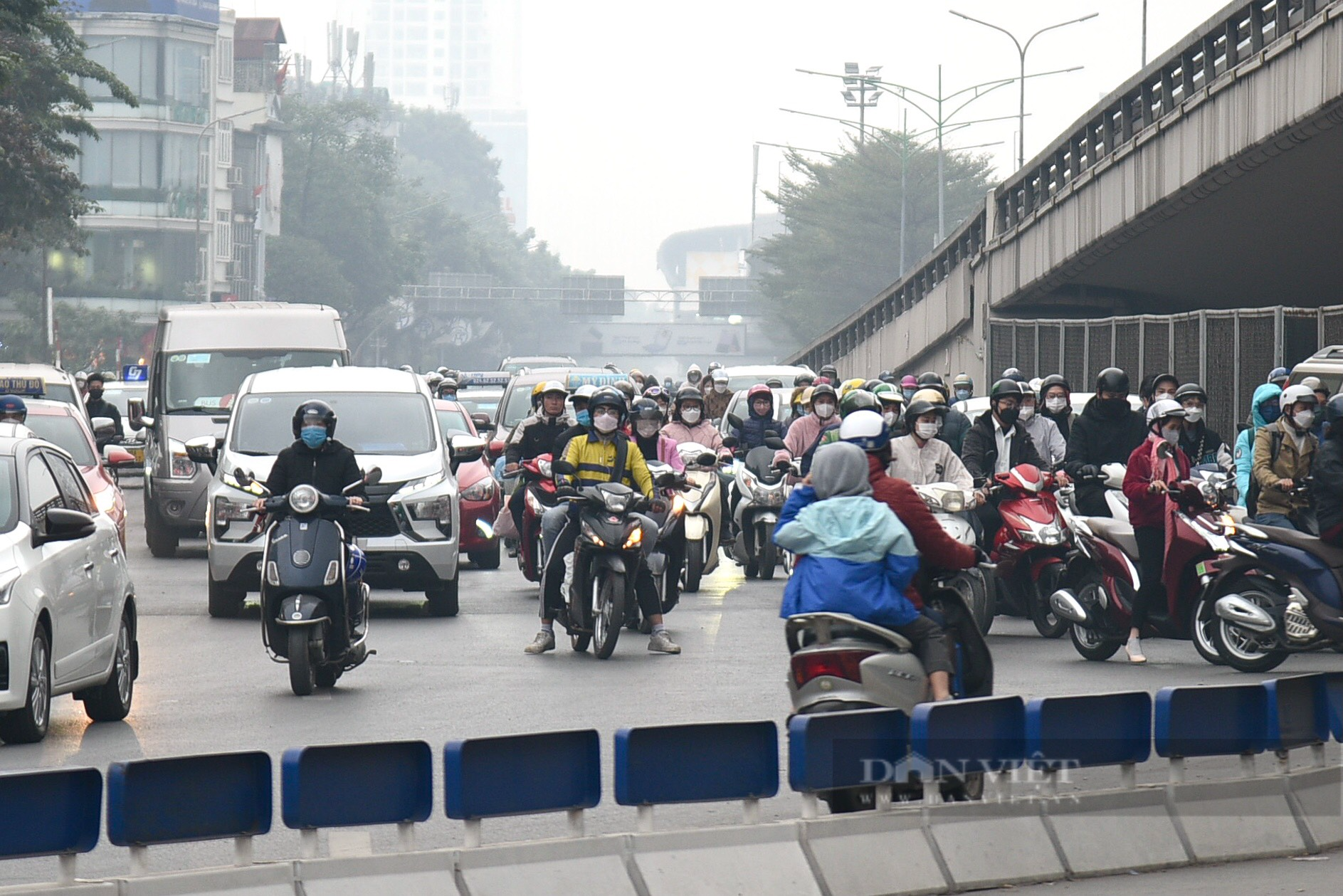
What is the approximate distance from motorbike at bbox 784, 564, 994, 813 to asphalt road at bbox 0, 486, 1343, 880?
89 cm

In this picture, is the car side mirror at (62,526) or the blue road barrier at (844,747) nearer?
the blue road barrier at (844,747)

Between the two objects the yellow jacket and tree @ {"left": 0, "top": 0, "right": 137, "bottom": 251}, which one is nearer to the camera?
the yellow jacket

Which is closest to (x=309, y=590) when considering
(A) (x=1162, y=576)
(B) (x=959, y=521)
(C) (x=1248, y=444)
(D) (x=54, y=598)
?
(D) (x=54, y=598)

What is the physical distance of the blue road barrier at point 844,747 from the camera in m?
6.68

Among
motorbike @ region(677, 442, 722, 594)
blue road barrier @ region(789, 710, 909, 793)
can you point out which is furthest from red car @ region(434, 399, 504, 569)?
blue road barrier @ region(789, 710, 909, 793)

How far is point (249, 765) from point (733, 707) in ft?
17.4

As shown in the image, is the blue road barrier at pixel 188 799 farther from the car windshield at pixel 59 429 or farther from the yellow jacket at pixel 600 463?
the car windshield at pixel 59 429

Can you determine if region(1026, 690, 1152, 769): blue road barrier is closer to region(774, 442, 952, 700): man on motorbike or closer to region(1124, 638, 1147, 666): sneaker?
region(774, 442, 952, 700): man on motorbike

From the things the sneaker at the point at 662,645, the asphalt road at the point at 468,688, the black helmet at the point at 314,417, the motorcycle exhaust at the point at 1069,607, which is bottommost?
the asphalt road at the point at 468,688

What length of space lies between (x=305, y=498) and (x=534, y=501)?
10.4 ft

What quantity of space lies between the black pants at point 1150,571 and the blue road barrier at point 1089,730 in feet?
17.8

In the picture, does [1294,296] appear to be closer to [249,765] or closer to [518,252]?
[249,765]

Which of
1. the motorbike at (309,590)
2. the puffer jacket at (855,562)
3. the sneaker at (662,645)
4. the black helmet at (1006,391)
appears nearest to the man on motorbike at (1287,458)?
the black helmet at (1006,391)

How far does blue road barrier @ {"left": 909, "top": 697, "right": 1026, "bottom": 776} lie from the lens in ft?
22.4
